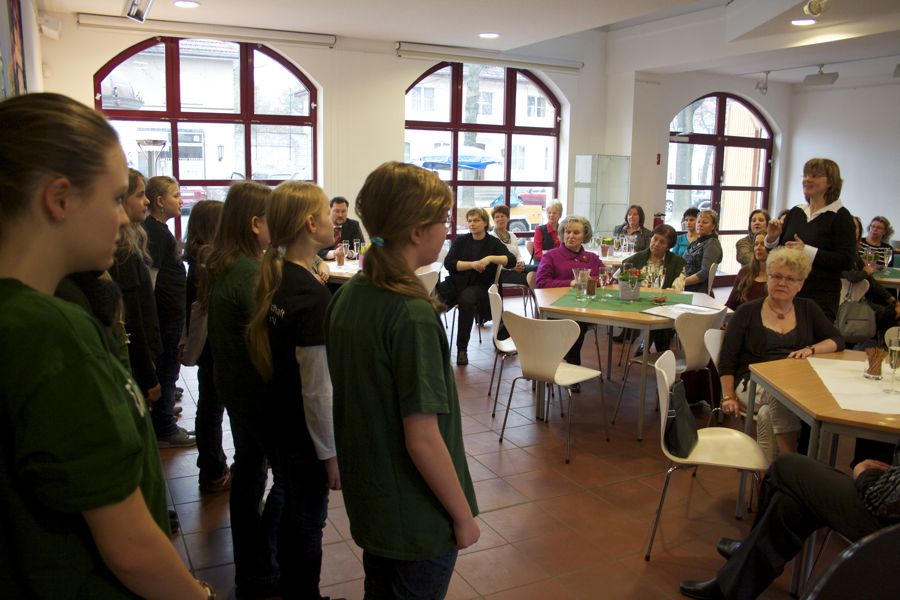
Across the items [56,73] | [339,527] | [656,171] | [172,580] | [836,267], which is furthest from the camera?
[656,171]

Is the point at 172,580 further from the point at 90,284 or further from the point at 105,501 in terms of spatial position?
the point at 90,284

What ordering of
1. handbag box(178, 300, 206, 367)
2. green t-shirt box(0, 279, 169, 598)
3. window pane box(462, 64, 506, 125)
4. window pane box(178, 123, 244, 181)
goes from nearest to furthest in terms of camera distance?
green t-shirt box(0, 279, 169, 598) → handbag box(178, 300, 206, 367) → window pane box(178, 123, 244, 181) → window pane box(462, 64, 506, 125)

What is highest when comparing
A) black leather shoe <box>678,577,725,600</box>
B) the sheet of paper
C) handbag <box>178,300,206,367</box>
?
handbag <box>178,300,206,367</box>

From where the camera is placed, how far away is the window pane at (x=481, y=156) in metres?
9.82

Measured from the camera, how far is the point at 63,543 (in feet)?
3.02

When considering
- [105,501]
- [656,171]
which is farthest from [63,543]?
[656,171]

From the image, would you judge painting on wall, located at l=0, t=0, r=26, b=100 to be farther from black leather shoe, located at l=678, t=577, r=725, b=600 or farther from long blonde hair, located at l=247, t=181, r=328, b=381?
black leather shoe, located at l=678, t=577, r=725, b=600

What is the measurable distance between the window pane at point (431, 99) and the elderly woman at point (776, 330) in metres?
6.46

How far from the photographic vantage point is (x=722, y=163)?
11445 mm

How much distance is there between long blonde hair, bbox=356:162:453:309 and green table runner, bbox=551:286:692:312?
11.0 feet

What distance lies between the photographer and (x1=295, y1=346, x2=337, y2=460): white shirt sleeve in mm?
2057

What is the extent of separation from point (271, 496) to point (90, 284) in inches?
41.0

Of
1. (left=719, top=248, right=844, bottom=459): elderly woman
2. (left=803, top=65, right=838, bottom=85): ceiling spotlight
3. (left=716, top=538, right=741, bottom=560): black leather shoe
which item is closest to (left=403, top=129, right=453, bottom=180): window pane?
(left=803, top=65, right=838, bottom=85): ceiling spotlight

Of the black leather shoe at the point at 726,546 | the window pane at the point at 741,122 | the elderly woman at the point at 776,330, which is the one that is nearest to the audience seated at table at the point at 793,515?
the black leather shoe at the point at 726,546
